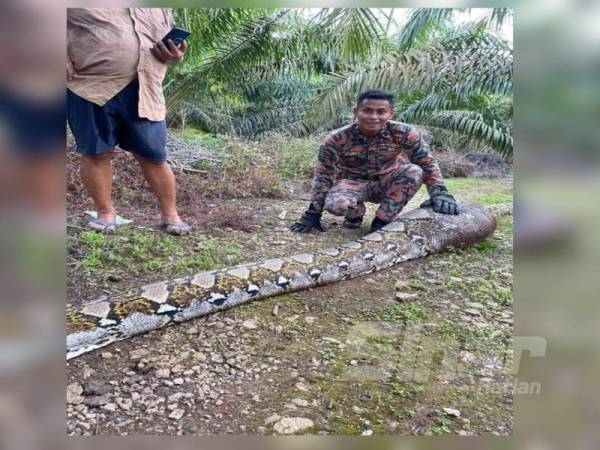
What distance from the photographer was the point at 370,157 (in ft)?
6.25

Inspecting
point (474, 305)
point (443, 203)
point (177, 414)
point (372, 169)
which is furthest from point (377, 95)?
point (177, 414)

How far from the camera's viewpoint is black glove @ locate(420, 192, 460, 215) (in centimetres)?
195

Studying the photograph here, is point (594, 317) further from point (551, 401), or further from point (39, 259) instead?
point (39, 259)

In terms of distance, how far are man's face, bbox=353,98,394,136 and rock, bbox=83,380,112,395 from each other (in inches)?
55.2

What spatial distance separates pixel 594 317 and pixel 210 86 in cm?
178

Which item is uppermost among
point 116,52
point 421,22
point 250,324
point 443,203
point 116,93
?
point 421,22

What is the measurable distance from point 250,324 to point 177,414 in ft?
1.38

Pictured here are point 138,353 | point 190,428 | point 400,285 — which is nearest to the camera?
point 190,428

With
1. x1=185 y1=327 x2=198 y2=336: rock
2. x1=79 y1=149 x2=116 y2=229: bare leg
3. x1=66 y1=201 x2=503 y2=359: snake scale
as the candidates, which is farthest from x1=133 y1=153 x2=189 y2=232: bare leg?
x1=185 y1=327 x2=198 y2=336: rock

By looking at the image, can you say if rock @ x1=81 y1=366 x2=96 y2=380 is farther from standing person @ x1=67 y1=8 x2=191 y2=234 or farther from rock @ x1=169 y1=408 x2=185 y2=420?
standing person @ x1=67 y1=8 x2=191 y2=234

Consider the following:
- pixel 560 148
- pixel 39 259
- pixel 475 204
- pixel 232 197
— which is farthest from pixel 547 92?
pixel 39 259

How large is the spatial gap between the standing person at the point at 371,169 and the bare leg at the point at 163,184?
52 cm

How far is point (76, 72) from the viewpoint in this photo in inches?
67.1

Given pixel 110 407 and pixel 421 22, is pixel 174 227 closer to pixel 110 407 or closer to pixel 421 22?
pixel 110 407
